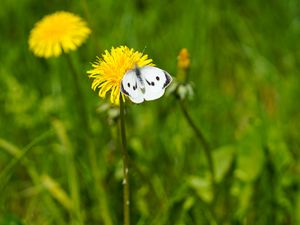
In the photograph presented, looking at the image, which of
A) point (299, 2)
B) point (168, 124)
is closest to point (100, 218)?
point (168, 124)

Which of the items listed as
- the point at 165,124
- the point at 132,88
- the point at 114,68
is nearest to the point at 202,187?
the point at 165,124

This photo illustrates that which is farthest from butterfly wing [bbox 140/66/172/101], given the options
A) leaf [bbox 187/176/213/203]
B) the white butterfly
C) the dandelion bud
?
leaf [bbox 187/176/213/203]

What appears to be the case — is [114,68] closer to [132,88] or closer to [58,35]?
[132,88]

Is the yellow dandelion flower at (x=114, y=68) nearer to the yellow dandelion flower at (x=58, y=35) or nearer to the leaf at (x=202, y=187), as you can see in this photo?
the yellow dandelion flower at (x=58, y=35)

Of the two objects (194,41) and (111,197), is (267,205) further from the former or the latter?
(194,41)

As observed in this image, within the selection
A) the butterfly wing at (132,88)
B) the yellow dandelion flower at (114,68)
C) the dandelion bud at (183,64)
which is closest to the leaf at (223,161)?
the dandelion bud at (183,64)

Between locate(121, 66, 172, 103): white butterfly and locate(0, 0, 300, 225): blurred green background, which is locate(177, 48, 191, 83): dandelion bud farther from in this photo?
locate(121, 66, 172, 103): white butterfly
